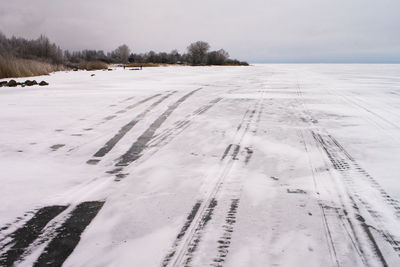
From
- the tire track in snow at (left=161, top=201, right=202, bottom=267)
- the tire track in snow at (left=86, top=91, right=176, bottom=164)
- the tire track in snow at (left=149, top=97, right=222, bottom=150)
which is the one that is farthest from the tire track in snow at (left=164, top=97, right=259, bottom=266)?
the tire track in snow at (left=86, top=91, right=176, bottom=164)

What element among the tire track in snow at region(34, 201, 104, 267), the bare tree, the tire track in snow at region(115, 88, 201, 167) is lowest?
the tire track in snow at region(34, 201, 104, 267)

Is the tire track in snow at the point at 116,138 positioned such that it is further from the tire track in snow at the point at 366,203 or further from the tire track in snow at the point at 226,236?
the tire track in snow at the point at 366,203

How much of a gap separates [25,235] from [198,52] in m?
71.9

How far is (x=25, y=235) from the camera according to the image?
179cm

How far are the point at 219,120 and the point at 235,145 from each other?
1421 millimetres

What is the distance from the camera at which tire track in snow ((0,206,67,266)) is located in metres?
1.60

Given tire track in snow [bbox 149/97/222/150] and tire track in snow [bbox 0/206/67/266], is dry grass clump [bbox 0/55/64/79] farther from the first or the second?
tire track in snow [bbox 0/206/67/266]

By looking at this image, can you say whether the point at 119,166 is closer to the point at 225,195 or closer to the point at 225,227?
the point at 225,195

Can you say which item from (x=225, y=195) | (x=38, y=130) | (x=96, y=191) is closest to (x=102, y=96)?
(x=38, y=130)

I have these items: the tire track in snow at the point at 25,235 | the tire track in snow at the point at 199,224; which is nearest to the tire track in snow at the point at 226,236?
the tire track in snow at the point at 199,224

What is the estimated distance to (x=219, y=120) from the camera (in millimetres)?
4938

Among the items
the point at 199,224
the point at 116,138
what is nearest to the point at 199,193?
the point at 199,224

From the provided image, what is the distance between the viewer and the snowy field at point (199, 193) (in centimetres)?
166

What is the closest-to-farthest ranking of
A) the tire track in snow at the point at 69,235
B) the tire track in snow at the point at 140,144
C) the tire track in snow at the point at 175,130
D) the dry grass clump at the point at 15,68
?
1. the tire track in snow at the point at 69,235
2. the tire track in snow at the point at 140,144
3. the tire track in snow at the point at 175,130
4. the dry grass clump at the point at 15,68
